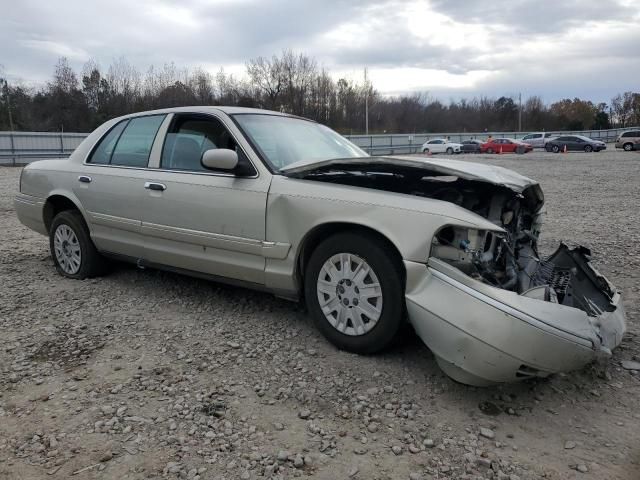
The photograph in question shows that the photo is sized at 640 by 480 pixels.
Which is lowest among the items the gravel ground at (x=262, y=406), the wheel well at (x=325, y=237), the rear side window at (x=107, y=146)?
the gravel ground at (x=262, y=406)

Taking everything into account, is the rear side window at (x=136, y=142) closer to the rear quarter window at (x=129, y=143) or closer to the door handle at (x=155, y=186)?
the rear quarter window at (x=129, y=143)

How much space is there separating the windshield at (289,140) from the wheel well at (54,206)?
2.23 meters

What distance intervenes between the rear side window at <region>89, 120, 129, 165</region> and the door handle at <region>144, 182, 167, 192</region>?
778 millimetres

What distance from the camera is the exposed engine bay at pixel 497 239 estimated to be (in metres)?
3.09

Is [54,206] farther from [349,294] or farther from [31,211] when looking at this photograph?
[349,294]

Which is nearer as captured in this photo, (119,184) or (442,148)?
(119,184)

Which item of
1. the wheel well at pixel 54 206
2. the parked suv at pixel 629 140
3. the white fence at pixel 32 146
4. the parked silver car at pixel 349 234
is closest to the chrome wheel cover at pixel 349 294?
the parked silver car at pixel 349 234

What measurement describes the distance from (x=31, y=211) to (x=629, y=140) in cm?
4162

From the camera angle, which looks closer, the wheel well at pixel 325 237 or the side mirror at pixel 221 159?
the wheel well at pixel 325 237

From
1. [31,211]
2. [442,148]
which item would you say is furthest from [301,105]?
[31,211]

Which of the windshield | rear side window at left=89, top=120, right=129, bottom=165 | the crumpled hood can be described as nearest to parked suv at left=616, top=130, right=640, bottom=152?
the windshield

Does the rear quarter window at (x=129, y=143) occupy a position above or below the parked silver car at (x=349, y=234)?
above

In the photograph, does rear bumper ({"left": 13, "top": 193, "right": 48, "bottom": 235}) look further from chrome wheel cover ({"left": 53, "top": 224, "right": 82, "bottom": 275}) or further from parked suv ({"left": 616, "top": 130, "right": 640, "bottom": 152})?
parked suv ({"left": 616, "top": 130, "right": 640, "bottom": 152})

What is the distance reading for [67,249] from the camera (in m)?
5.26
